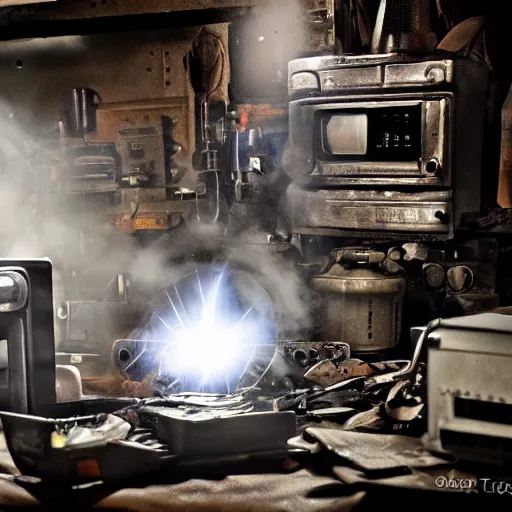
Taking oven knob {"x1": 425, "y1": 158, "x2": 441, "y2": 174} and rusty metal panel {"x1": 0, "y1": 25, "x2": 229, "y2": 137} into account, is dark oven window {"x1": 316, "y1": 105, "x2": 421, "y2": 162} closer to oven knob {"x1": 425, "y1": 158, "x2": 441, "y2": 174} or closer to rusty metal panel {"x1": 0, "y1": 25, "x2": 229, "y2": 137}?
oven knob {"x1": 425, "y1": 158, "x2": 441, "y2": 174}

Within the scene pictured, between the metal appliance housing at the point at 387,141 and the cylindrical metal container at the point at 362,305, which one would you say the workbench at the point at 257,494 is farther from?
the metal appliance housing at the point at 387,141

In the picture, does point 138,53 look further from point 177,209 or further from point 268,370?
point 268,370

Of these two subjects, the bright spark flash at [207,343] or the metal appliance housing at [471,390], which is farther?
the bright spark flash at [207,343]

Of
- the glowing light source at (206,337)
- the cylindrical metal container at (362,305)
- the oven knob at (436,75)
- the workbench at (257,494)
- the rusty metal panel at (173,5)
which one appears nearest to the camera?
the workbench at (257,494)

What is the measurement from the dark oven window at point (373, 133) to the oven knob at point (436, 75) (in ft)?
0.58

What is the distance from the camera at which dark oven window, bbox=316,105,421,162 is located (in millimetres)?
4371

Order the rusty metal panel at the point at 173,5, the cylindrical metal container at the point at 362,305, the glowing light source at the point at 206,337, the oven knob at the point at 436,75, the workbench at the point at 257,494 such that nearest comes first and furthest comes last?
the workbench at the point at 257,494 → the oven knob at the point at 436,75 → the cylindrical metal container at the point at 362,305 → the glowing light source at the point at 206,337 → the rusty metal panel at the point at 173,5

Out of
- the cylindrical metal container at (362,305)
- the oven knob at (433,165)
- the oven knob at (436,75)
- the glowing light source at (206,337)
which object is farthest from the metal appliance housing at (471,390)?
the glowing light source at (206,337)

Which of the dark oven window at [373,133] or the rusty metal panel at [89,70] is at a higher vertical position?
the rusty metal panel at [89,70]

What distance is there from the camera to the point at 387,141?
14.4ft

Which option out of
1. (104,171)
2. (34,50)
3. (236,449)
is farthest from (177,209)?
(236,449)

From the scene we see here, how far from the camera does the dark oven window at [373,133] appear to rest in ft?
14.3

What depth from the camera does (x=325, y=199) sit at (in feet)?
15.2

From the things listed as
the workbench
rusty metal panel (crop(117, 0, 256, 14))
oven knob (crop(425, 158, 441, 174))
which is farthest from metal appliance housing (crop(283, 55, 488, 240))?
the workbench
